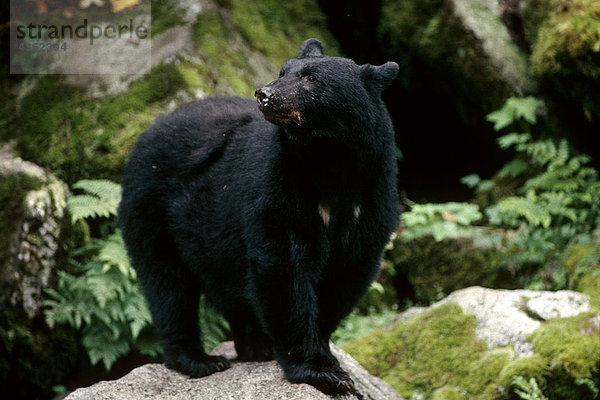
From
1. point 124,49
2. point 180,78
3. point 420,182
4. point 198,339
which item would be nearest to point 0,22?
point 124,49

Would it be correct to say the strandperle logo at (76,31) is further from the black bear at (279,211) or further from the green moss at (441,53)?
the black bear at (279,211)

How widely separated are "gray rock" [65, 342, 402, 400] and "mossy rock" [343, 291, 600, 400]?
0.68 m

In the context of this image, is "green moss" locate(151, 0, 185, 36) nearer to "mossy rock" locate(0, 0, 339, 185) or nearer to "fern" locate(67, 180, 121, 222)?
"mossy rock" locate(0, 0, 339, 185)

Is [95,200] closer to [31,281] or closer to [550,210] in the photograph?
[31,281]

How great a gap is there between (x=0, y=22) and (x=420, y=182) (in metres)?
5.81

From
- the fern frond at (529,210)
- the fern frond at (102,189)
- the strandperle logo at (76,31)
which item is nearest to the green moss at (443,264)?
the fern frond at (529,210)

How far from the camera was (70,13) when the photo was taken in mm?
8094

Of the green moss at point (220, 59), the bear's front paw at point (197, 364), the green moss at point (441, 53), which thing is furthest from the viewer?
the green moss at point (441, 53)

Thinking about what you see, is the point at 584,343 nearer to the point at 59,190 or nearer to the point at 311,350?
the point at 311,350

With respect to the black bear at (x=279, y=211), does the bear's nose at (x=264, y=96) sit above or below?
above

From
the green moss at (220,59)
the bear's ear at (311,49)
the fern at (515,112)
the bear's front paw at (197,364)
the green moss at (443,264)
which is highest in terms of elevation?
the bear's ear at (311,49)

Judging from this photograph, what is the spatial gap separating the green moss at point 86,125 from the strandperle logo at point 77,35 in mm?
435

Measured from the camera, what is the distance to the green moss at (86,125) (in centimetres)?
682

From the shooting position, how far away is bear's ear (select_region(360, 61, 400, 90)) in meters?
3.75
